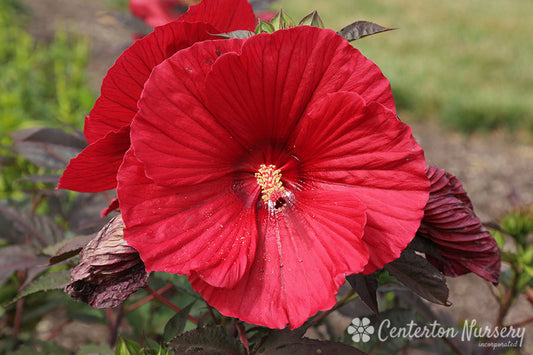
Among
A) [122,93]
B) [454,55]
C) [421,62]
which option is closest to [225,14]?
[122,93]

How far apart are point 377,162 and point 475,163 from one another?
362 cm

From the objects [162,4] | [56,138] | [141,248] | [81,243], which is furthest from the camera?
[162,4]

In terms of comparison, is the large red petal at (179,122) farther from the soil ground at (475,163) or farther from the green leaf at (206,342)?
the soil ground at (475,163)

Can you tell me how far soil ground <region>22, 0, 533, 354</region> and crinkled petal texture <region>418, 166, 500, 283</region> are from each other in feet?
4.03

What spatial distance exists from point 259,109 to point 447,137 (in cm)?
409

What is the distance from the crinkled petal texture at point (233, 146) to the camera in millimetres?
568

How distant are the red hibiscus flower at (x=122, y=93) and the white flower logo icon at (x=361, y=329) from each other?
1.61ft

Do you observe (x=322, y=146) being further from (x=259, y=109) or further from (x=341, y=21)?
(x=341, y=21)

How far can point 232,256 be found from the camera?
596 mm

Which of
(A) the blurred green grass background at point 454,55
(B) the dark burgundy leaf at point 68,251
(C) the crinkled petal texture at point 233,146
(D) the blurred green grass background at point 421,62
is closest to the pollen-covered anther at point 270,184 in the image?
(C) the crinkled petal texture at point 233,146

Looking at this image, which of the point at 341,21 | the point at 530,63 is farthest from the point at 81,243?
the point at 341,21

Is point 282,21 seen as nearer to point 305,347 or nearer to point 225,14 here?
point 225,14

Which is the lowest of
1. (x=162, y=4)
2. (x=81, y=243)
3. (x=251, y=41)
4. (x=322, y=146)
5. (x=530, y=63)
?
(x=81, y=243)

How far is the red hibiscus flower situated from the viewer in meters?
0.61
